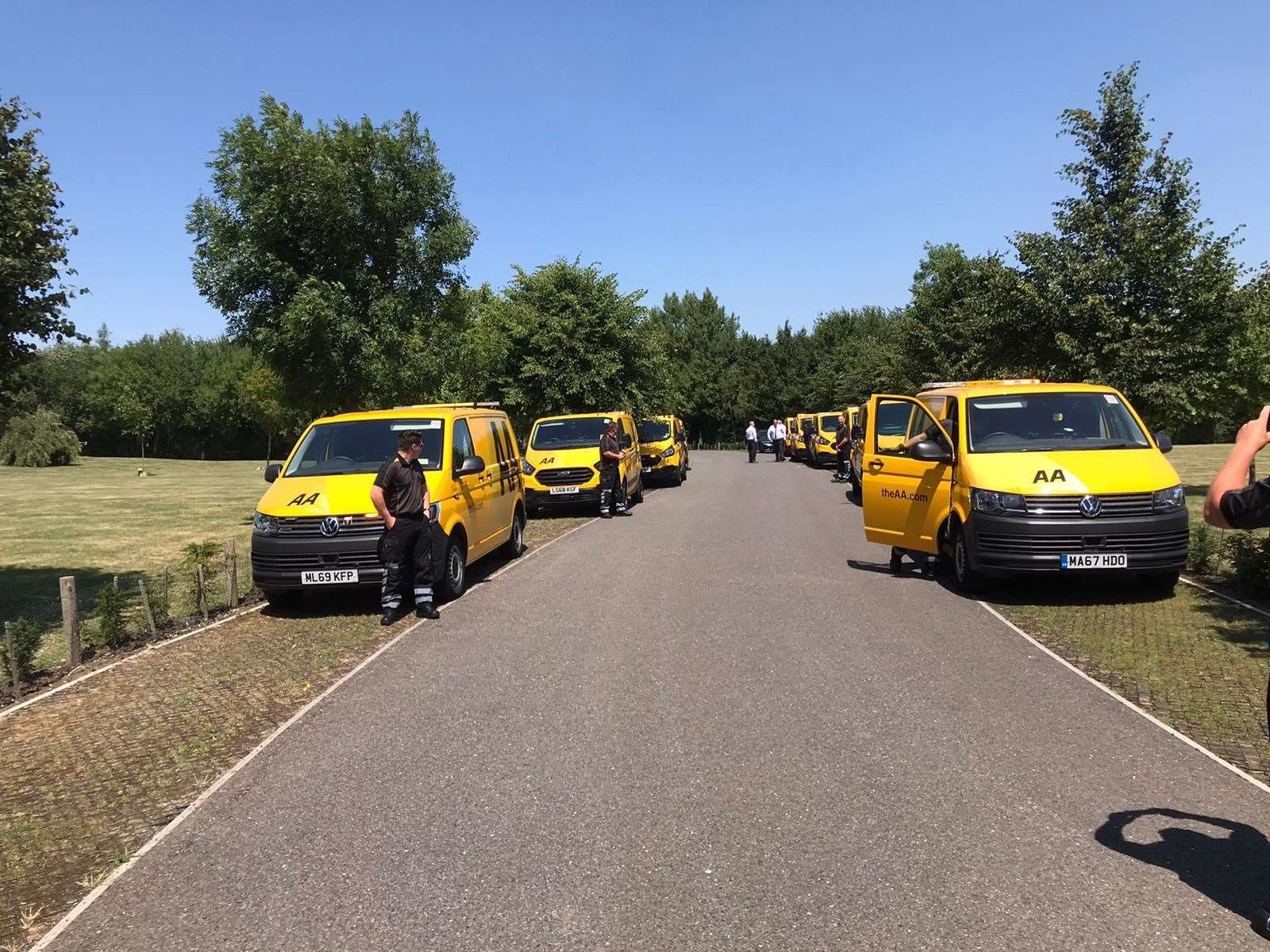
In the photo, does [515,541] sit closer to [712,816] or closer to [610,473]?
[610,473]

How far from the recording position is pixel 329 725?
5633 mm

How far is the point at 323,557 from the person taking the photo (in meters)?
8.79

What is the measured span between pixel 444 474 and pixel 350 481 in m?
1.02

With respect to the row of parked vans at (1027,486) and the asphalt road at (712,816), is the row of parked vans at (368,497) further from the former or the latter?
the row of parked vans at (1027,486)

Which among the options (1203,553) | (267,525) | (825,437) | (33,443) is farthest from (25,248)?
(33,443)

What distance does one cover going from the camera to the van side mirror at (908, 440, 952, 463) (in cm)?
948

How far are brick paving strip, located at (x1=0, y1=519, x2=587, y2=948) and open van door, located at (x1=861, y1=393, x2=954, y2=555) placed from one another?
18.2ft

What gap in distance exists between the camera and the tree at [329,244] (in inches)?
701

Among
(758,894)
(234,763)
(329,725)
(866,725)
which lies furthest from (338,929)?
(866,725)

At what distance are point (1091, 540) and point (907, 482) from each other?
7.57ft

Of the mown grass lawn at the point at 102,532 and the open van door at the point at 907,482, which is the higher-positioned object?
the open van door at the point at 907,482

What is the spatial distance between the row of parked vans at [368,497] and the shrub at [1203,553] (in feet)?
26.0

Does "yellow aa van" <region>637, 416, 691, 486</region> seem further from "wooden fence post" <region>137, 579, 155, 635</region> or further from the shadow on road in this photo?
the shadow on road

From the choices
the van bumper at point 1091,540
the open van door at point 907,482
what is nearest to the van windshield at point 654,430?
the open van door at point 907,482
